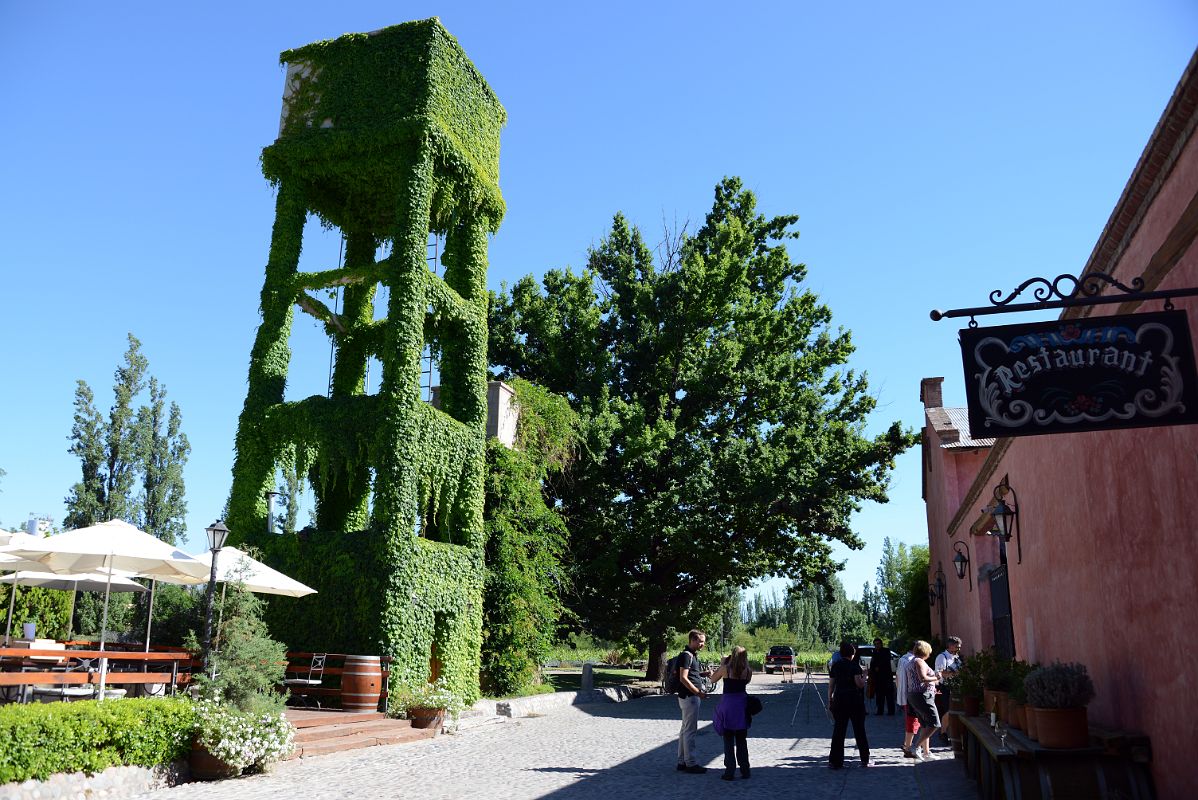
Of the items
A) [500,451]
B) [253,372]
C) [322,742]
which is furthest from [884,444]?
[322,742]

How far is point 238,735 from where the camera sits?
1133 cm

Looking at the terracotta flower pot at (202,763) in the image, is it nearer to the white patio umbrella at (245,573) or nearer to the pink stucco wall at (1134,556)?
the white patio umbrella at (245,573)

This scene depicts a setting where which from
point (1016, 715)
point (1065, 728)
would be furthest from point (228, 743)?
point (1065, 728)

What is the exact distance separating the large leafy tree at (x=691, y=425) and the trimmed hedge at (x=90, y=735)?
18224 millimetres

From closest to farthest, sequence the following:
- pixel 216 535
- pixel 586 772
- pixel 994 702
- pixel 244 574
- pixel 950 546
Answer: pixel 994 702 < pixel 586 772 < pixel 216 535 < pixel 244 574 < pixel 950 546

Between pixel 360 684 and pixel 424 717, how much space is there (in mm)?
1369

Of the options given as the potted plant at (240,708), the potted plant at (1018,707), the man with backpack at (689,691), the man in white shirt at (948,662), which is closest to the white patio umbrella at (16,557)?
the potted plant at (240,708)

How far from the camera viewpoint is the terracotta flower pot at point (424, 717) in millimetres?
16969

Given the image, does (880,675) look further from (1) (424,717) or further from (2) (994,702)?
(2) (994,702)

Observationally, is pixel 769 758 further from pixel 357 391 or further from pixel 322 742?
pixel 357 391

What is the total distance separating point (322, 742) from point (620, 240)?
2425 centimetres

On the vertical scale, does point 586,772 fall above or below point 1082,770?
below

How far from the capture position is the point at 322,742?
44.7 ft

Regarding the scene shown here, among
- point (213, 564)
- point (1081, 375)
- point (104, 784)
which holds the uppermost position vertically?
point (1081, 375)
